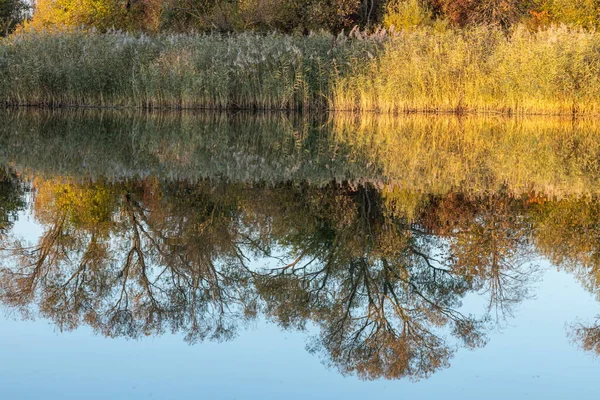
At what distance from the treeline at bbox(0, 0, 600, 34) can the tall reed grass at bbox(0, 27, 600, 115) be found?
15.1ft

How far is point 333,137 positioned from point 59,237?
722 cm

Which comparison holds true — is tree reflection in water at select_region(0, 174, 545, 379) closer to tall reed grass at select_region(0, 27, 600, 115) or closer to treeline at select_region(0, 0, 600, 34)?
tall reed grass at select_region(0, 27, 600, 115)

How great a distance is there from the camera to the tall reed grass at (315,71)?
56.3ft

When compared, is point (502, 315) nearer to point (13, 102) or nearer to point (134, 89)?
point (134, 89)

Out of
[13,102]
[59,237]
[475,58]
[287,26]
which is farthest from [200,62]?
[59,237]

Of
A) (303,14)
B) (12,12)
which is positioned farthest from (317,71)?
(12,12)

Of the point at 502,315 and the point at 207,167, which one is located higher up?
the point at 207,167

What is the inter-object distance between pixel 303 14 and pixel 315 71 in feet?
21.2

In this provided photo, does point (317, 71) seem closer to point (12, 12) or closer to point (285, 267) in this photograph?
point (285, 267)

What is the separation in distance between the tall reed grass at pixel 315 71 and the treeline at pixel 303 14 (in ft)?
15.1

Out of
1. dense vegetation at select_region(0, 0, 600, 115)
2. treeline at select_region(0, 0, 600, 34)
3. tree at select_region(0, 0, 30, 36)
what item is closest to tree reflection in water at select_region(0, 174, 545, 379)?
dense vegetation at select_region(0, 0, 600, 115)

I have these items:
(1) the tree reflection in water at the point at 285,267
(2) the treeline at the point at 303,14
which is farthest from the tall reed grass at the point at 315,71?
(1) the tree reflection in water at the point at 285,267

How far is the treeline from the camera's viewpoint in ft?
79.3

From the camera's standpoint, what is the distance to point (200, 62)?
17641mm
